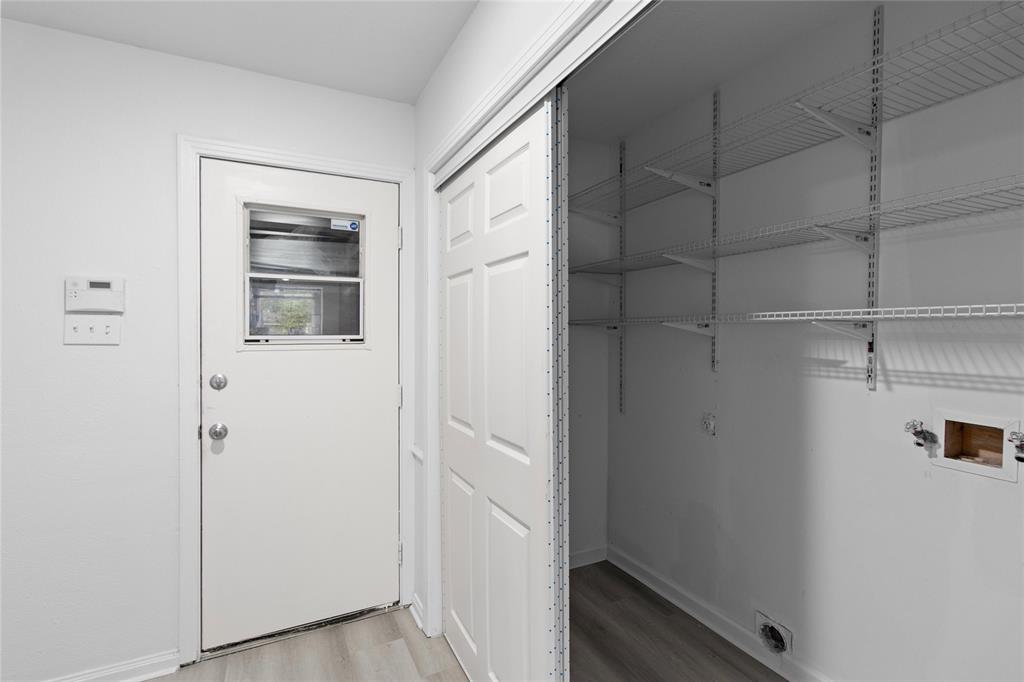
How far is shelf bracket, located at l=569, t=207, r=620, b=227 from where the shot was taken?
282 cm

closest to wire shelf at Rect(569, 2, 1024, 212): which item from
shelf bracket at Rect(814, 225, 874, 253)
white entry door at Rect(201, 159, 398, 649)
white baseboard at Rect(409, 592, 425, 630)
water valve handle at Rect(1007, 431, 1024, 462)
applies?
shelf bracket at Rect(814, 225, 874, 253)

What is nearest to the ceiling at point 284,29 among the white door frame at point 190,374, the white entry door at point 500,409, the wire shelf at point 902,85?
the white door frame at point 190,374

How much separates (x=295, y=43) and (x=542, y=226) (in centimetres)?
134

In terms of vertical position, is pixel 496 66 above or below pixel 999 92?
above

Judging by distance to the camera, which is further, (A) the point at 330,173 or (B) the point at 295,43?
(A) the point at 330,173

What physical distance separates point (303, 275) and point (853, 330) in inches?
86.9

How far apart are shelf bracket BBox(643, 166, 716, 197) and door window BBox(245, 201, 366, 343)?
1395 mm

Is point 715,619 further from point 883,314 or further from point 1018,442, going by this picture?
point 883,314

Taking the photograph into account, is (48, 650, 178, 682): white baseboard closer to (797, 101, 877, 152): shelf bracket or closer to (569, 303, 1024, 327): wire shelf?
(569, 303, 1024, 327): wire shelf

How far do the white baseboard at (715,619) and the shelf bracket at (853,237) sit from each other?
1.55 metres

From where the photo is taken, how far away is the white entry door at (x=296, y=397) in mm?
2098

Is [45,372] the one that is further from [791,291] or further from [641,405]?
[791,291]

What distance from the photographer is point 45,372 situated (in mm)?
1829

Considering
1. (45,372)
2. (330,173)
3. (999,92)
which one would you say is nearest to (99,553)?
(45,372)
